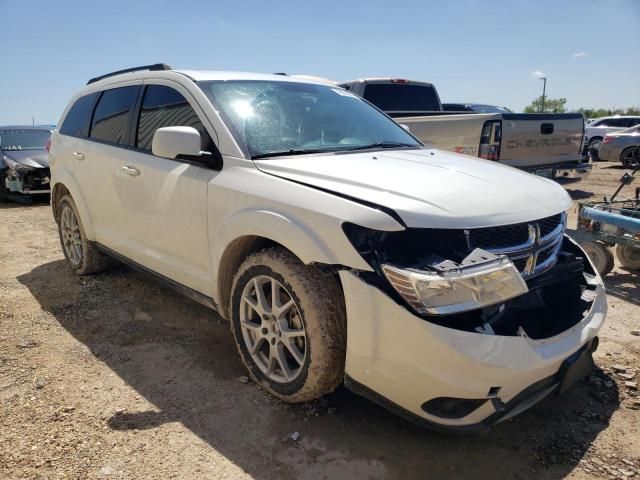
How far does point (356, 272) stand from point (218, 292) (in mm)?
1180

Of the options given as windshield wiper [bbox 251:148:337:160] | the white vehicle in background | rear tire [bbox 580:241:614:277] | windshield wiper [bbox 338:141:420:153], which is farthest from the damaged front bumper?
the white vehicle in background

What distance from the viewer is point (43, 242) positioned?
666 centimetres

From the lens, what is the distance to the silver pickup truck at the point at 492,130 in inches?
285

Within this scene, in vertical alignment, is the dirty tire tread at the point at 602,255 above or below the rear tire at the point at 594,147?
below

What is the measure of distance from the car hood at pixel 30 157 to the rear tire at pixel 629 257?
32.5 ft

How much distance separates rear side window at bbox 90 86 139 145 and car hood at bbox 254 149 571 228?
174cm

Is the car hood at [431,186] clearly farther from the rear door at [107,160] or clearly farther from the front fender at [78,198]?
the front fender at [78,198]

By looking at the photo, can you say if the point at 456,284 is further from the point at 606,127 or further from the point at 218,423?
the point at 606,127

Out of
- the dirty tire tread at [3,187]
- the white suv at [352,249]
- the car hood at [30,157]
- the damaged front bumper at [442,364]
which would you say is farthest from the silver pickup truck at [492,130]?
the dirty tire tread at [3,187]

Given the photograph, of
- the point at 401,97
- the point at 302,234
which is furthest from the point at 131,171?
the point at 401,97

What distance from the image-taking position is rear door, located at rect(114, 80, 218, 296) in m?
3.09

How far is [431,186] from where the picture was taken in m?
2.40

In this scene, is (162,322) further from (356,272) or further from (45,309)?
(356,272)

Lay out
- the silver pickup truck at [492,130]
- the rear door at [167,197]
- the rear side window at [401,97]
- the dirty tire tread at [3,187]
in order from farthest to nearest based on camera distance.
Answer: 1. the dirty tire tread at [3,187]
2. the rear side window at [401,97]
3. the silver pickup truck at [492,130]
4. the rear door at [167,197]
